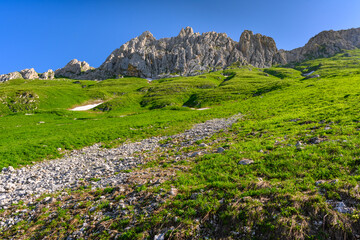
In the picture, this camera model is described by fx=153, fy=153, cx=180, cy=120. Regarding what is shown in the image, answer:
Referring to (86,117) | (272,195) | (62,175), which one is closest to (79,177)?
(62,175)

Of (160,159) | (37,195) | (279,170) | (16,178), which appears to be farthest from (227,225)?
(16,178)

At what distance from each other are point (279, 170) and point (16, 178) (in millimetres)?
21253

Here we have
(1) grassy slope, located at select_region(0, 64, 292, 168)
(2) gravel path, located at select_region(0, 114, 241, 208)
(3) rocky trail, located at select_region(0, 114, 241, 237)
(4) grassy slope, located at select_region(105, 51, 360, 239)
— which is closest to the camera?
(4) grassy slope, located at select_region(105, 51, 360, 239)

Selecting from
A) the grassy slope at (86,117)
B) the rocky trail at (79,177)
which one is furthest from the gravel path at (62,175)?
the grassy slope at (86,117)

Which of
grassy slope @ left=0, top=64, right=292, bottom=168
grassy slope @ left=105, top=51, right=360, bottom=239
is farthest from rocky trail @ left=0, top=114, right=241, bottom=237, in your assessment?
grassy slope @ left=0, top=64, right=292, bottom=168

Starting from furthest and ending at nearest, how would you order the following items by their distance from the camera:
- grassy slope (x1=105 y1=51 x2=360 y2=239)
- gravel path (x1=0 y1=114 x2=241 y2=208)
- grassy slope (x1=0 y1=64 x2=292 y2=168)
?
grassy slope (x1=0 y1=64 x2=292 y2=168), gravel path (x1=0 y1=114 x2=241 y2=208), grassy slope (x1=105 y1=51 x2=360 y2=239)

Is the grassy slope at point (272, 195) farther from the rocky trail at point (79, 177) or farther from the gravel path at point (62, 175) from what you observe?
the gravel path at point (62, 175)

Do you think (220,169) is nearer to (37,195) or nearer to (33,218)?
(33,218)

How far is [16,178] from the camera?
1378 centimetres

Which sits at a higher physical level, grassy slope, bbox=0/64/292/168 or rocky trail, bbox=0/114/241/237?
grassy slope, bbox=0/64/292/168

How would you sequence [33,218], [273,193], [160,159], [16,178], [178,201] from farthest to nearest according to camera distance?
[160,159]
[16,178]
[33,218]
[178,201]
[273,193]

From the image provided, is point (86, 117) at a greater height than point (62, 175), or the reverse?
point (86, 117)

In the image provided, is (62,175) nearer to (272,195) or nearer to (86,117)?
(272,195)

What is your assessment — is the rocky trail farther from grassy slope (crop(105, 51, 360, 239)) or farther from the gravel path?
grassy slope (crop(105, 51, 360, 239))
